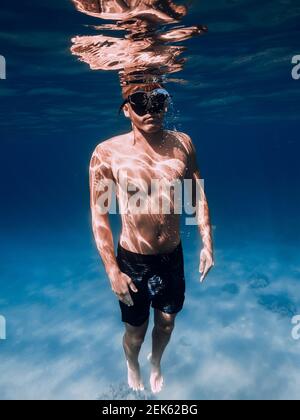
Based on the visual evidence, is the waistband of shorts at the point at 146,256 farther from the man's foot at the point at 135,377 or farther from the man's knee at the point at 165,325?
the man's foot at the point at 135,377

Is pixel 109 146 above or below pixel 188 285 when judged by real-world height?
above

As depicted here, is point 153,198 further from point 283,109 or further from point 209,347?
point 283,109

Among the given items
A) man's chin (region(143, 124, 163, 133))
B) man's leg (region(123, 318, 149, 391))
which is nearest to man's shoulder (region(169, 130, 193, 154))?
man's chin (region(143, 124, 163, 133))

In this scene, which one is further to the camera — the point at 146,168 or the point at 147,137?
the point at 147,137

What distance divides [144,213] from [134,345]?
2.40 meters

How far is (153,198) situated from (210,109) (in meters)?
27.0

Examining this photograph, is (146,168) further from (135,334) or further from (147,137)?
(135,334)

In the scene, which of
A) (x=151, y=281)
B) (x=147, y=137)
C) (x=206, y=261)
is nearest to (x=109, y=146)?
(x=147, y=137)

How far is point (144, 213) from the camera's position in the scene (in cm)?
530

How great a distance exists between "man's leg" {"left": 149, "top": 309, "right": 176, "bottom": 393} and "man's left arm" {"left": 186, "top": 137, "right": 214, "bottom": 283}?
106 centimetres

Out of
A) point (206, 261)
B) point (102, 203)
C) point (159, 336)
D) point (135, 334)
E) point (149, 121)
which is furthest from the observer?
point (159, 336)

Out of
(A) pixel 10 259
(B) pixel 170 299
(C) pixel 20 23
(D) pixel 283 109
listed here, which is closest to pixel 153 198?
(B) pixel 170 299

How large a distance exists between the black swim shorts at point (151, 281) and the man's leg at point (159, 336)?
23 centimetres

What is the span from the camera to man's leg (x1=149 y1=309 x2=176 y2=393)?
5887mm
